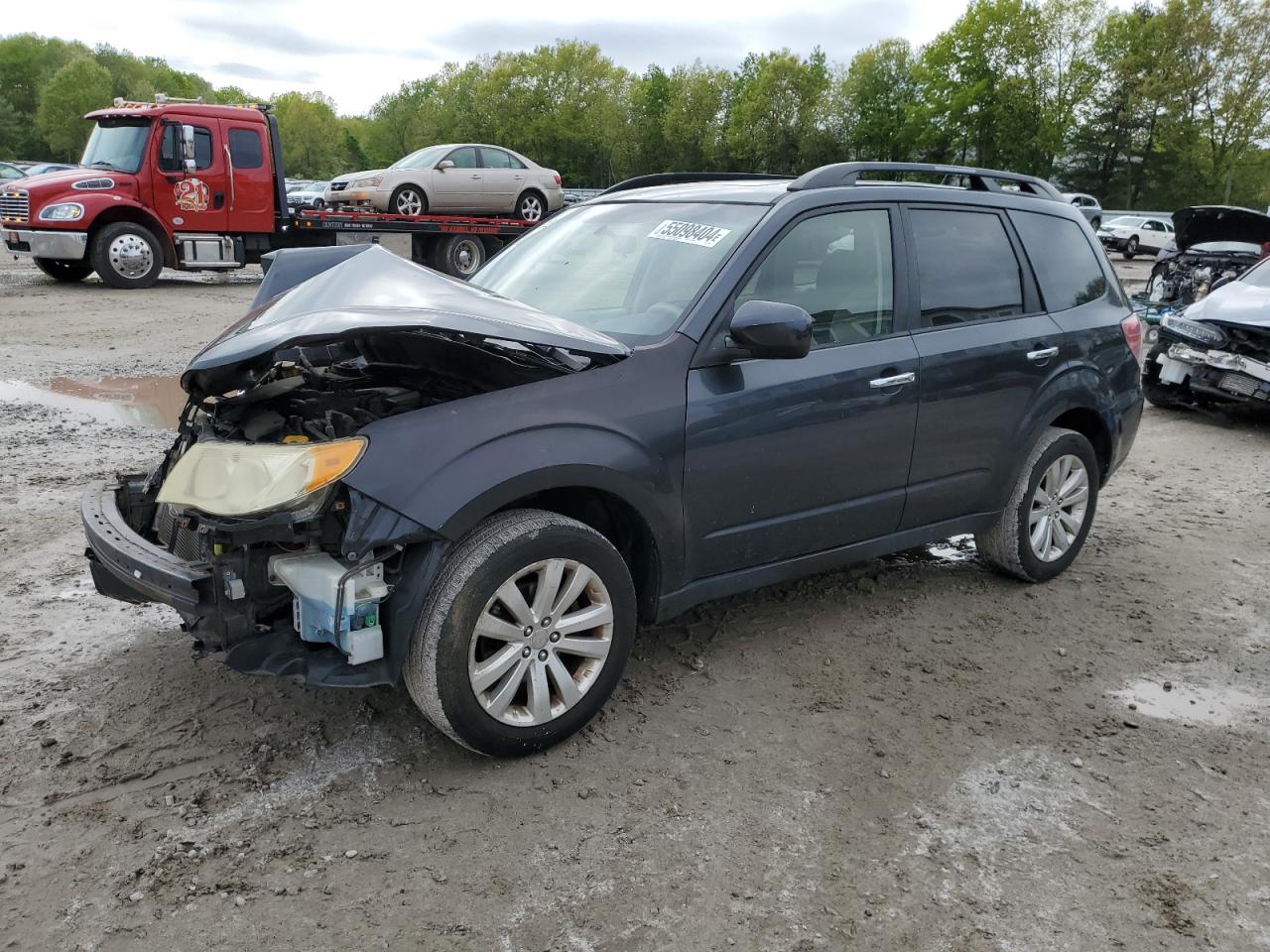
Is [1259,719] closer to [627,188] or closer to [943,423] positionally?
[943,423]

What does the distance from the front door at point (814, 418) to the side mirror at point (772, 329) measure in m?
0.20

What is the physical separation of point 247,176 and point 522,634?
47.4 feet

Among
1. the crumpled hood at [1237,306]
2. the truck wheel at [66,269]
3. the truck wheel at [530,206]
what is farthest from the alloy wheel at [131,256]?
the crumpled hood at [1237,306]

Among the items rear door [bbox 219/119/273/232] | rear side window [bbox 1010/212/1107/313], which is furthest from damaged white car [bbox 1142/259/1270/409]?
rear door [bbox 219/119/273/232]

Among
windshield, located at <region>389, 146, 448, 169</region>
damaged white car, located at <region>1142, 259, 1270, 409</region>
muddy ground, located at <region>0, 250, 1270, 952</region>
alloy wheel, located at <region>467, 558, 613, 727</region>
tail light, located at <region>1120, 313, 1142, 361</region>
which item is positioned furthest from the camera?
windshield, located at <region>389, 146, 448, 169</region>

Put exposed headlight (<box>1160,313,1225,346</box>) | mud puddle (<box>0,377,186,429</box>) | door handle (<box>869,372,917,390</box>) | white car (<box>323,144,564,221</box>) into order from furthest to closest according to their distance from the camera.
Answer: white car (<box>323,144,564,221</box>) → exposed headlight (<box>1160,313,1225,346</box>) → mud puddle (<box>0,377,186,429</box>) → door handle (<box>869,372,917,390</box>)

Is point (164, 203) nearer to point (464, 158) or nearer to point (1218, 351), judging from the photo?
point (464, 158)

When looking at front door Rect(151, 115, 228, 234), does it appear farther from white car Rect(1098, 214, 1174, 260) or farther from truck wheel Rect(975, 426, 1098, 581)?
white car Rect(1098, 214, 1174, 260)

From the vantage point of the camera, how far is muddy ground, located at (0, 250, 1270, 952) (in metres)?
2.55

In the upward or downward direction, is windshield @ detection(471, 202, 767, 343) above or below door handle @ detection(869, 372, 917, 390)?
above

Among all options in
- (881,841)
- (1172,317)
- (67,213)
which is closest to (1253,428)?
(1172,317)

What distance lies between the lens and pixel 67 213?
46.9 ft

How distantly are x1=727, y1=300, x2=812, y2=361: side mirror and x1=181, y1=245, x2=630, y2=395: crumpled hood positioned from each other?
0.40 m

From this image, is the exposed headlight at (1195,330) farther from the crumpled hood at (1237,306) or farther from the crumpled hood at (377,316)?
the crumpled hood at (377,316)
